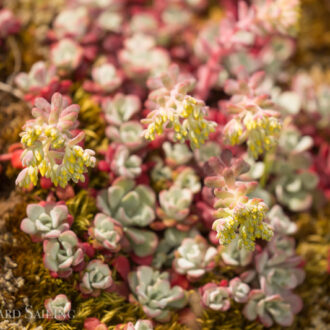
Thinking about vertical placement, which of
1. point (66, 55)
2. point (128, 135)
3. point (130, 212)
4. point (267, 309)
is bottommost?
point (267, 309)

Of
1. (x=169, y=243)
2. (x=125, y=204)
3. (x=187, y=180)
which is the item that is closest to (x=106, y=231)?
(x=125, y=204)

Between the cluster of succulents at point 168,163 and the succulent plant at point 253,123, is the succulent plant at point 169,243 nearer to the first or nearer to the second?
the cluster of succulents at point 168,163

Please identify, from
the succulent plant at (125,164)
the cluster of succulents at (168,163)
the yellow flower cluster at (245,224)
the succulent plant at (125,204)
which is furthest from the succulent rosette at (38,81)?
the yellow flower cluster at (245,224)

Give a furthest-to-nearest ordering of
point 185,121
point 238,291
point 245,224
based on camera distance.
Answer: point 238,291 < point 185,121 < point 245,224

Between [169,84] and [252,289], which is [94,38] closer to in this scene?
[169,84]

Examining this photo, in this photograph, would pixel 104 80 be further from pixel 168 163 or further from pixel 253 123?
pixel 253 123

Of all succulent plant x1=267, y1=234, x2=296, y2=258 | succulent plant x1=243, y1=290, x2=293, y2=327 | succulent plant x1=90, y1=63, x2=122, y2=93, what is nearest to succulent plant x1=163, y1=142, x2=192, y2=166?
succulent plant x1=90, y1=63, x2=122, y2=93

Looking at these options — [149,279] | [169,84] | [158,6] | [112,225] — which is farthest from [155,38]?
[149,279]

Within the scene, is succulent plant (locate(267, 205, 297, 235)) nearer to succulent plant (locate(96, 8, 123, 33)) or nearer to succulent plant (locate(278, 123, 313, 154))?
succulent plant (locate(278, 123, 313, 154))
